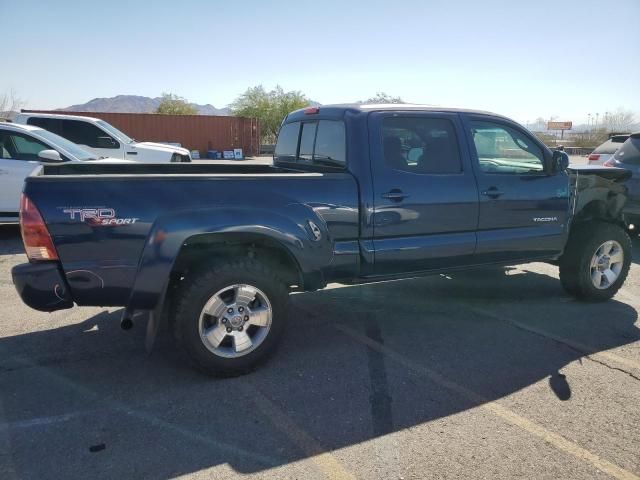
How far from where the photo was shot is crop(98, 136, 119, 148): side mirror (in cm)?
1078

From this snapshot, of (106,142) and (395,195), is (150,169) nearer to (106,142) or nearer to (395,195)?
(395,195)

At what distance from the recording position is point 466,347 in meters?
4.18

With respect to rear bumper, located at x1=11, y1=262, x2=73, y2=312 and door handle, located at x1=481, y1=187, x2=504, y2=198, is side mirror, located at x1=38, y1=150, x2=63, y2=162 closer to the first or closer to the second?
rear bumper, located at x1=11, y1=262, x2=73, y2=312

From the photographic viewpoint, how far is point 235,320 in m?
3.59

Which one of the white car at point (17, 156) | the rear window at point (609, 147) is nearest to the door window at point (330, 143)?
the white car at point (17, 156)

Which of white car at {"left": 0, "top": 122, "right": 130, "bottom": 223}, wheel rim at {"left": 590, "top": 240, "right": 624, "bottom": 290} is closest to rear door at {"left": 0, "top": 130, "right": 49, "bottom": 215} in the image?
white car at {"left": 0, "top": 122, "right": 130, "bottom": 223}

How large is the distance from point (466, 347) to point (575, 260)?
6.22ft

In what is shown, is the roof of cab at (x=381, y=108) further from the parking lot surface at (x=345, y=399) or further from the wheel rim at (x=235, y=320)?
the parking lot surface at (x=345, y=399)

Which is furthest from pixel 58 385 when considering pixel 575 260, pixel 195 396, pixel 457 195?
pixel 575 260

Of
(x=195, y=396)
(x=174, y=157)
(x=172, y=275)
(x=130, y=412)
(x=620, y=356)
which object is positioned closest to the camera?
(x=130, y=412)

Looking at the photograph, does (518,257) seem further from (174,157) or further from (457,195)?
(174,157)

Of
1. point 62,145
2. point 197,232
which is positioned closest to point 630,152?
point 197,232

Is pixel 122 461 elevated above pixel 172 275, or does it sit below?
below

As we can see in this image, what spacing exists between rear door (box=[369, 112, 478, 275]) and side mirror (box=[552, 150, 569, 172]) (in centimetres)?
100
